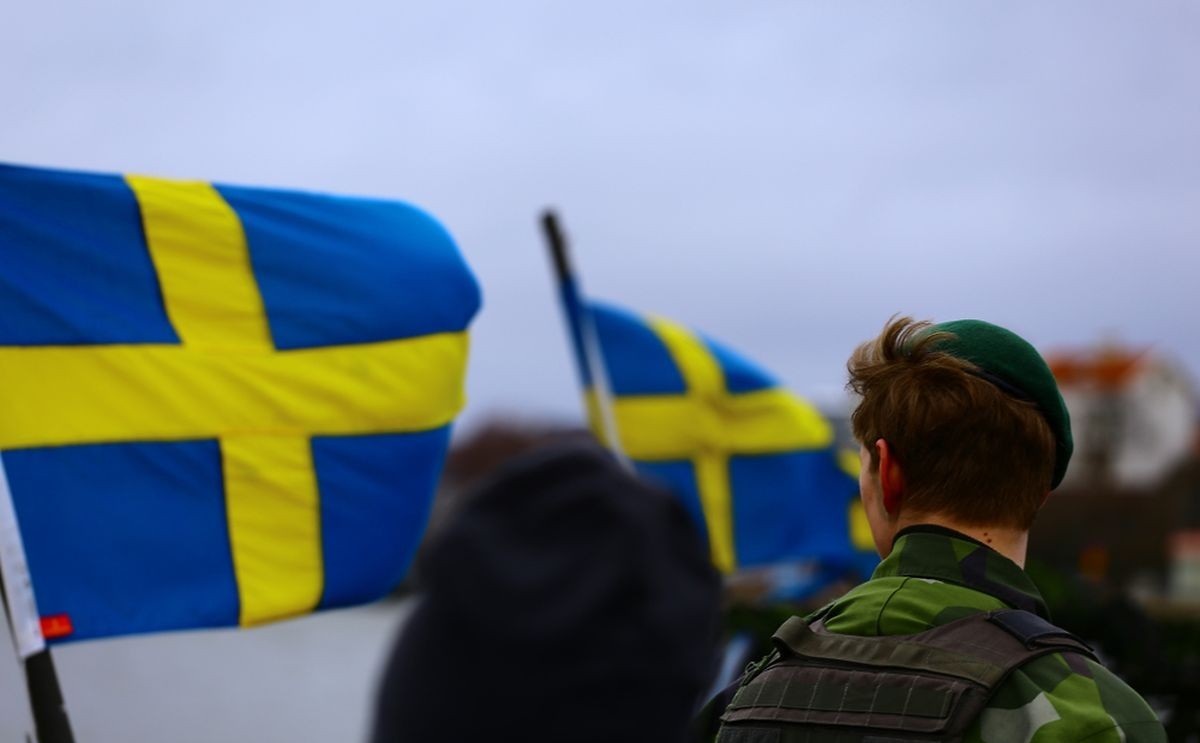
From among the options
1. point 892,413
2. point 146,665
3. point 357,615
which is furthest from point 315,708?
point 892,413

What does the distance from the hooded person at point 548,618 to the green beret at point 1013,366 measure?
1.08 metres

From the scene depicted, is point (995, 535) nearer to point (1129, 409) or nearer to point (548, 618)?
point (548, 618)

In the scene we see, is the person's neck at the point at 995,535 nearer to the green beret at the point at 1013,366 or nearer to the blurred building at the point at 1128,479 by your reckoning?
the green beret at the point at 1013,366

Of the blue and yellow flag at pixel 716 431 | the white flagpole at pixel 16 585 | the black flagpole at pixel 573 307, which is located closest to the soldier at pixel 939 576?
the white flagpole at pixel 16 585

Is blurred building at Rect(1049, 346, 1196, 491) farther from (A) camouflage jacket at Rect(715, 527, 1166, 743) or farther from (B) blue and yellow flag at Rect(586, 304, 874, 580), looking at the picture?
(A) camouflage jacket at Rect(715, 527, 1166, 743)

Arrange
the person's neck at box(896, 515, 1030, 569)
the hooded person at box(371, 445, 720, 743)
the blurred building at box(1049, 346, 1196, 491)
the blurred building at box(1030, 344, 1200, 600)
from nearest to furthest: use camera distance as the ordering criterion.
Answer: the hooded person at box(371, 445, 720, 743) → the person's neck at box(896, 515, 1030, 569) → the blurred building at box(1030, 344, 1200, 600) → the blurred building at box(1049, 346, 1196, 491)

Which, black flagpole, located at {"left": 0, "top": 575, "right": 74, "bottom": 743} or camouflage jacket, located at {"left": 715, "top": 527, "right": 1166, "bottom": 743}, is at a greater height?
camouflage jacket, located at {"left": 715, "top": 527, "right": 1166, "bottom": 743}

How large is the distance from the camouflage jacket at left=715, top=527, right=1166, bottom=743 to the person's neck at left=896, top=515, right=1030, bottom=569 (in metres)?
0.01

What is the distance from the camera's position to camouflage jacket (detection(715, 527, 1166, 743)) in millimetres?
1729

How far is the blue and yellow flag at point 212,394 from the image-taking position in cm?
383

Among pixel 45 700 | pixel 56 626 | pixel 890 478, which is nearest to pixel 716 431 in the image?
pixel 56 626

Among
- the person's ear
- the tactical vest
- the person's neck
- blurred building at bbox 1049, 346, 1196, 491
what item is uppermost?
the person's ear

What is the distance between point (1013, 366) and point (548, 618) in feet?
3.92

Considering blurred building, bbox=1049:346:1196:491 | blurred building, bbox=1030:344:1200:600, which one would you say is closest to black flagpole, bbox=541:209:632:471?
blurred building, bbox=1030:344:1200:600
